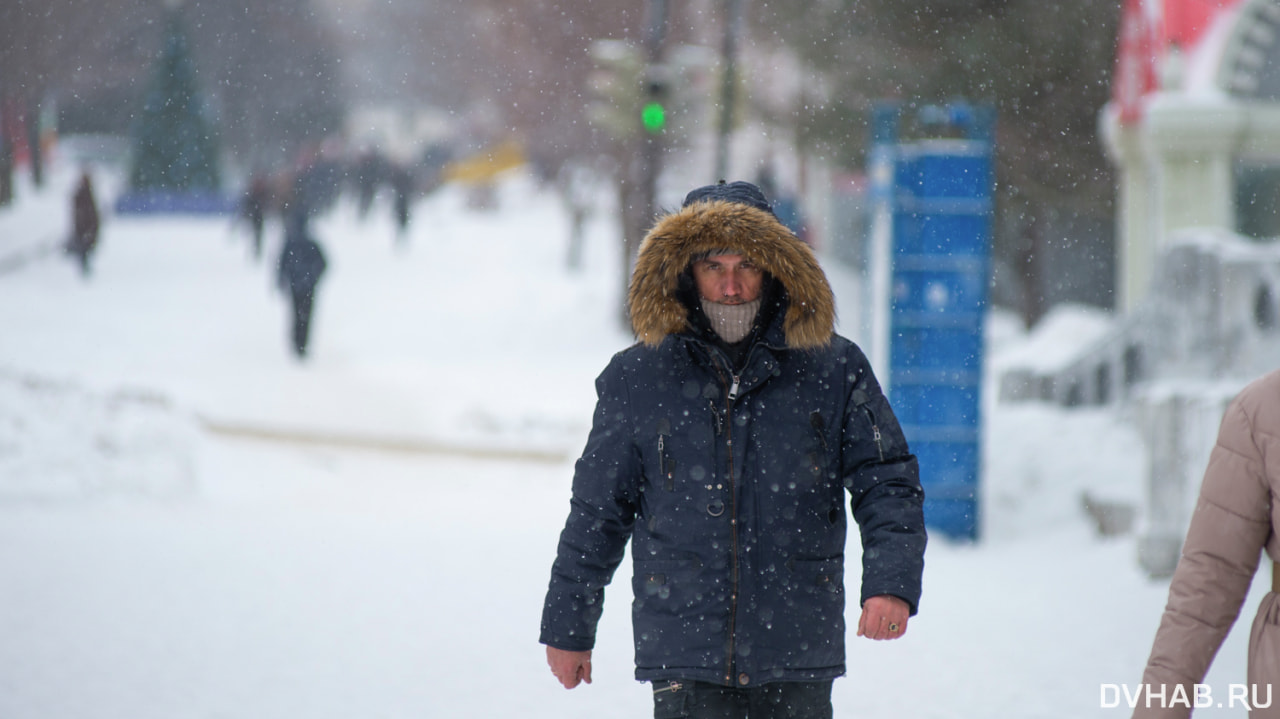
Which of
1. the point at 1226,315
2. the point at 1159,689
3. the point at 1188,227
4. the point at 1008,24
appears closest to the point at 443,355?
the point at 1008,24

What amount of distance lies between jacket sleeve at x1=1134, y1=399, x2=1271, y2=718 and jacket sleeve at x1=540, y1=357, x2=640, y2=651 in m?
1.17

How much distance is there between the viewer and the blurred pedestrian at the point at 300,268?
15555mm

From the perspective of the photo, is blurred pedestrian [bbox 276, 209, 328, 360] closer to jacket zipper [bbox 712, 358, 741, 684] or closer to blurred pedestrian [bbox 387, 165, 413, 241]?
jacket zipper [bbox 712, 358, 741, 684]

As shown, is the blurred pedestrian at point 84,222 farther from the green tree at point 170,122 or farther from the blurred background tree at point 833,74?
the green tree at point 170,122

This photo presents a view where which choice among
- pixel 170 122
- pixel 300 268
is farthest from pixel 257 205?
pixel 300 268

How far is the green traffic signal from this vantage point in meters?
14.2

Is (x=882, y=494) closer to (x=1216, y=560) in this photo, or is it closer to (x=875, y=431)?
(x=875, y=431)

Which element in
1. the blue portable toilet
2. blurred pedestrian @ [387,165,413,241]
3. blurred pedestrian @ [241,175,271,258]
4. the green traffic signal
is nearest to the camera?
the blue portable toilet

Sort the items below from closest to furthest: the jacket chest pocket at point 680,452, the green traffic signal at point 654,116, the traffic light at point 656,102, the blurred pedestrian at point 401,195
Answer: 1. the jacket chest pocket at point 680,452
2. the traffic light at point 656,102
3. the green traffic signal at point 654,116
4. the blurred pedestrian at point 401,195

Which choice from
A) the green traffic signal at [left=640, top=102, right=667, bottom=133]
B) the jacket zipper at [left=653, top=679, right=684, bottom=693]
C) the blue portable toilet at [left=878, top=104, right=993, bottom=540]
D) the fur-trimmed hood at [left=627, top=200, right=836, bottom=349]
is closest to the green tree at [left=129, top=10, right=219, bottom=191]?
the green traffic signal at [left=640, top=102, right=667, bottom=133]

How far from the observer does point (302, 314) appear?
16.4 meters

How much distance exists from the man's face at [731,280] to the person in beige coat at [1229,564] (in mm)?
1067

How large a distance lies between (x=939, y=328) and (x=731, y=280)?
5500 mm

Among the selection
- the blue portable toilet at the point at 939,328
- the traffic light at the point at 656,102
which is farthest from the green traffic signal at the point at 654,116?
the blue portable toilet at the point at 939,328
